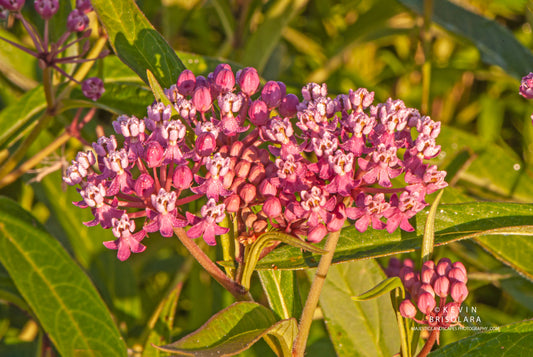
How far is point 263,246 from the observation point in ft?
3.25

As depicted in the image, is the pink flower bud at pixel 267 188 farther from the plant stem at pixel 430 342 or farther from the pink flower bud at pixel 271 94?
the plant stem at pixel 430 342

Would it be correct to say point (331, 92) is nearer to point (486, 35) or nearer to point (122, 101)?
point (486, 35)

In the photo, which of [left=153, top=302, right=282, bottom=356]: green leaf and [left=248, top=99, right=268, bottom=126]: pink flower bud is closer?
[left=153, top=302, right=282, bottom=356]: green leaf

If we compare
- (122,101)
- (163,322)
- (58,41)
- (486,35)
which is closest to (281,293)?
(163,322)

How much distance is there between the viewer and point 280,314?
46.8 inches

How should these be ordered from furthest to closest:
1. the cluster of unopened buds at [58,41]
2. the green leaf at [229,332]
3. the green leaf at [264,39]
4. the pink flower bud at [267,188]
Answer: the green leaf at [264,39] < the cluster of unopened buds at [58,41] < the pink flower bud at [267,188] < the green leaf at [229,332]

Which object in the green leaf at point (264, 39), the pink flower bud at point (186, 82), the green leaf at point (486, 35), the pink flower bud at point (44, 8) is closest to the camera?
the pink flower bud at point (186, 82)

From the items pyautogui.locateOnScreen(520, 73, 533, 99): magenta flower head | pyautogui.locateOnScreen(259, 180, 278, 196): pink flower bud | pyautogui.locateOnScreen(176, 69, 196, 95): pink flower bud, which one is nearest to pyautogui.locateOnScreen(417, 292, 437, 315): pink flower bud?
pyautogui.locateOnScreen(259, 180, 278, 196): pink flower bud

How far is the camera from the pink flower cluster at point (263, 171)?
37.5 inches

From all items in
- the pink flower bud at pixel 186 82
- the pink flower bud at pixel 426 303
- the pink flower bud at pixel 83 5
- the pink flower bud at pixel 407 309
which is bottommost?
the pink flower bud at pixel 407 309

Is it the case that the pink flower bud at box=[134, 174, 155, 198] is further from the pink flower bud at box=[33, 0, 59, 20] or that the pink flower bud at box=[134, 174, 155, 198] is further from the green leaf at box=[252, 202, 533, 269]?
the pink flower bud at box=[33, 0, 59, 20]

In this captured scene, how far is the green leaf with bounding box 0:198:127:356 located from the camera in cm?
138

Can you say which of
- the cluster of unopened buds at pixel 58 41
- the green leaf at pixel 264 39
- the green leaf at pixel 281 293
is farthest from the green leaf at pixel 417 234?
the green leaf at pixel 264 39

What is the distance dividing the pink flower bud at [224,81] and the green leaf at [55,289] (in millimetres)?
680
